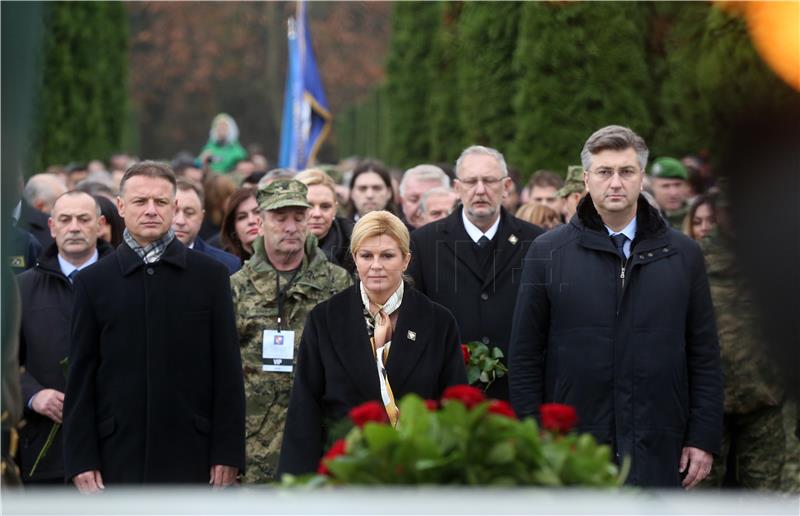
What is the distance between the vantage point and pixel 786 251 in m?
7.25

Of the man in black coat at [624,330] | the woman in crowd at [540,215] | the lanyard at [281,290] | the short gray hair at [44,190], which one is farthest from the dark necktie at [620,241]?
the short gray hair at [44,190]

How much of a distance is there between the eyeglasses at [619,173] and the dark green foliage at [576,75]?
28.0ft

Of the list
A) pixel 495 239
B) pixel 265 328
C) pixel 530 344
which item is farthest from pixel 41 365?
pixel 530 344

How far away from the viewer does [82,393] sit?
6680 mm

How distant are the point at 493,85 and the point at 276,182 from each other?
352 inches

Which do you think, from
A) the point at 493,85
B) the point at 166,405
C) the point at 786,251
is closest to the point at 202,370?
the point at 166,405

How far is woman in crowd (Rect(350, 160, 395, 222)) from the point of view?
1112cm

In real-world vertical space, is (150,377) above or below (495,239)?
below

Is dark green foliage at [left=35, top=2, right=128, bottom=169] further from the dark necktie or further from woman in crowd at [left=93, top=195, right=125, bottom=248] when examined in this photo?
the dark necktie

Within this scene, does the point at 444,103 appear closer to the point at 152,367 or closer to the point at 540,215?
the point at 540,215

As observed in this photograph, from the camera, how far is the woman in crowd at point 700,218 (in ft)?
30.1

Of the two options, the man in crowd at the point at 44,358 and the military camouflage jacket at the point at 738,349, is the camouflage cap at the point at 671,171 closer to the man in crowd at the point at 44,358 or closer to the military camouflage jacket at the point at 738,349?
the military camouflage jacket at the point at 738,349

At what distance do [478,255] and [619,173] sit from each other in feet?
4.87

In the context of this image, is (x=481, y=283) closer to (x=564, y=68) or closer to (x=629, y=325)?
(x=629, y=325)
